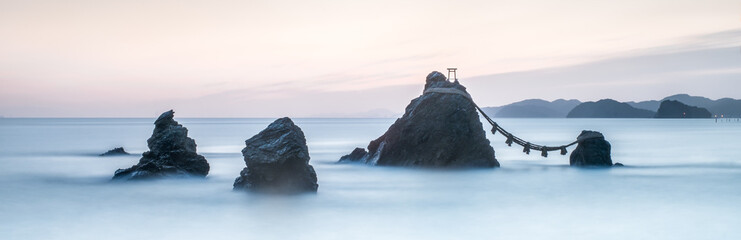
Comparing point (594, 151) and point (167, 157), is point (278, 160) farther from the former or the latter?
point (594, 151)

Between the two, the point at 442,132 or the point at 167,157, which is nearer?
the point at 167,157

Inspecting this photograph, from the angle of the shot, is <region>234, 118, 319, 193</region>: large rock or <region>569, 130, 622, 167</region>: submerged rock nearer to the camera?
<region>234, 118, 319, 193</region>: large rock

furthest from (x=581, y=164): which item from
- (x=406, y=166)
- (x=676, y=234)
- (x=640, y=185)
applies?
(x=676, y=234)

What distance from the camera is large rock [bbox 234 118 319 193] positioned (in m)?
14.3

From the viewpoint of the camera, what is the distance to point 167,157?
18.2 m

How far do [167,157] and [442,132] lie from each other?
27.9ft

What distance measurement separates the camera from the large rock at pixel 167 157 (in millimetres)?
17641

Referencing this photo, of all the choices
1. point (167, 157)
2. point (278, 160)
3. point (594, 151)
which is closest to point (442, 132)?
point (594, 151)

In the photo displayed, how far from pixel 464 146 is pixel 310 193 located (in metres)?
6.74

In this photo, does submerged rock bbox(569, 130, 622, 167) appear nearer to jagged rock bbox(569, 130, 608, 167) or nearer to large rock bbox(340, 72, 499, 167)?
jagged rock bbox(569, 130, 608, 167)

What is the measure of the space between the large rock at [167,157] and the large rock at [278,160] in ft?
12.3

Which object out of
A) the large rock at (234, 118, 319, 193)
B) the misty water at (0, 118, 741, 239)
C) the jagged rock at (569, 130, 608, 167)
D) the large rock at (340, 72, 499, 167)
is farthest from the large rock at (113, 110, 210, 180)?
the jagged rock at (569, 130, 608, 167)

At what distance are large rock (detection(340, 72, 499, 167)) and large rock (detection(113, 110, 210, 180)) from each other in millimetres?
6560

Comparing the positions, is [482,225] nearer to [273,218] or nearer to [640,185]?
[273,218]
